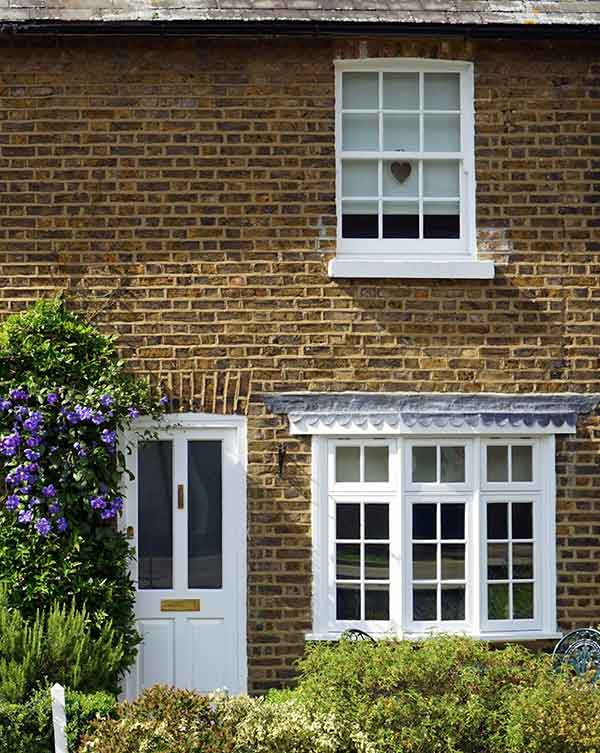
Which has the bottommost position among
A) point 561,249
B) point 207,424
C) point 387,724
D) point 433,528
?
point 387,724

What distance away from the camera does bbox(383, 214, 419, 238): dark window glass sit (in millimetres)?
11133

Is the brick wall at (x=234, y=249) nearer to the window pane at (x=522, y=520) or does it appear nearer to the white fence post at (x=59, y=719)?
the window pane at (x=522, y=520)

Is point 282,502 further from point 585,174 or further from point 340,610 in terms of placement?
point 585,174

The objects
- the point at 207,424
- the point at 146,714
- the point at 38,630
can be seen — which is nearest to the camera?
the point at 146,714

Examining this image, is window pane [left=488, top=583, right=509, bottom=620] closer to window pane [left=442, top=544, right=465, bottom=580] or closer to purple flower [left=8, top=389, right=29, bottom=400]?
window pane [left=442, top=544, right=465, bottom=580]

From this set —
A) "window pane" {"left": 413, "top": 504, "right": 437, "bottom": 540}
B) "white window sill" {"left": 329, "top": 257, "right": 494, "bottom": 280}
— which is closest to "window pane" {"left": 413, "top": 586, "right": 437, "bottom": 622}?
"window pane" {"left": 413, "top": 504, "right": 437, "bottom": 540}

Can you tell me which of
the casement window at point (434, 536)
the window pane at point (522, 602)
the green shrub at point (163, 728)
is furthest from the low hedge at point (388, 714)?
the window pane at point (522, 602)

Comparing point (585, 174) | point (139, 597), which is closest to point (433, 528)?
point (139, 597)

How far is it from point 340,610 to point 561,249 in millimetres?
3465

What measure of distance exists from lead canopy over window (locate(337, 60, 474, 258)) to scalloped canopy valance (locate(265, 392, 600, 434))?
3.99 ft

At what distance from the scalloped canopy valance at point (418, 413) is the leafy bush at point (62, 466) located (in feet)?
4.07

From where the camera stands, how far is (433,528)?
10930 millimetres

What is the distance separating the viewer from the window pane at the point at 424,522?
35.8ft

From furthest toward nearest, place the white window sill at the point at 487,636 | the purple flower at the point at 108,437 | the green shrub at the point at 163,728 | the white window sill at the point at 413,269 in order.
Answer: the white window sill at the point at 413,269 → the white window sill at the point at 487,636 → the purple flower at the point at 108,437 → the green shrub at the point at 163,728
